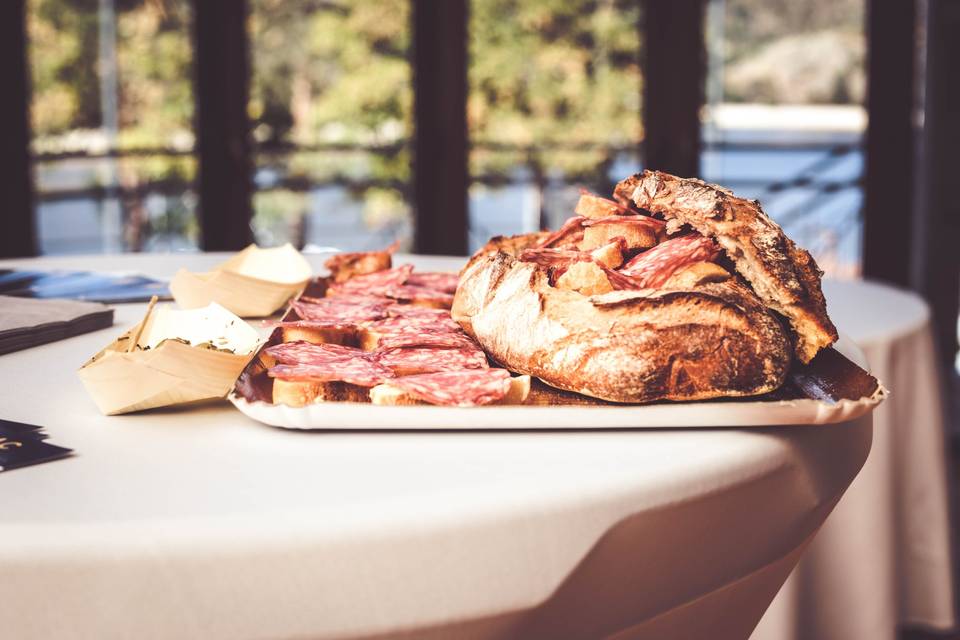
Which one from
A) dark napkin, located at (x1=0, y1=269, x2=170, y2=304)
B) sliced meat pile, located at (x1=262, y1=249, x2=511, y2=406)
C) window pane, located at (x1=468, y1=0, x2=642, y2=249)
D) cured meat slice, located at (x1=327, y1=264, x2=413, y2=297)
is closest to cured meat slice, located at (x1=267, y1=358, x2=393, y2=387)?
sliced meat pile, located at (x1=262, y1=249, x2=511, y2=406)

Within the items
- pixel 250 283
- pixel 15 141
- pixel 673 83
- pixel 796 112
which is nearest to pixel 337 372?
pixel 250 283

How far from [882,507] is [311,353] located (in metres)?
1.14

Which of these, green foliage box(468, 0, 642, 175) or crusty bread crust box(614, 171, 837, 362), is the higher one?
green foliage box(468, 0, 642, 175)

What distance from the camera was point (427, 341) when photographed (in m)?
0.73

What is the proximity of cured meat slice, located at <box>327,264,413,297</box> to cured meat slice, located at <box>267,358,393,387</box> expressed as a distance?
1.22 feet

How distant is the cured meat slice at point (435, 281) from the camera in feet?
3.57

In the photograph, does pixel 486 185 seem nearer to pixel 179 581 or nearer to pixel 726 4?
pixel 726 4

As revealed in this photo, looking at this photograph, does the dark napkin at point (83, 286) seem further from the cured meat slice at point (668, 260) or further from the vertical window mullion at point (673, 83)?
the vertical window mullion at point (673, 83)

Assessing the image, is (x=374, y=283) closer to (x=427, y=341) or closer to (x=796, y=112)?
(x=427, y=341)

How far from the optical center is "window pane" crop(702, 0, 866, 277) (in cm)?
465

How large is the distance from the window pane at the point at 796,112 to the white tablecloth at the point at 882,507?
3158mm

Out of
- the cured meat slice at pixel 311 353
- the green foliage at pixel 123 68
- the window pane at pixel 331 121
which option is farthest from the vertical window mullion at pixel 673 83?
the cured meat slice at pixel 311 353

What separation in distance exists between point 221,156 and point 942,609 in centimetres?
357

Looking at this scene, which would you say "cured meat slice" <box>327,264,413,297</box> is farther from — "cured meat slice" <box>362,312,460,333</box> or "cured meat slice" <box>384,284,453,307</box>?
"cured meat slice" <box>362,312,460,333</box>
